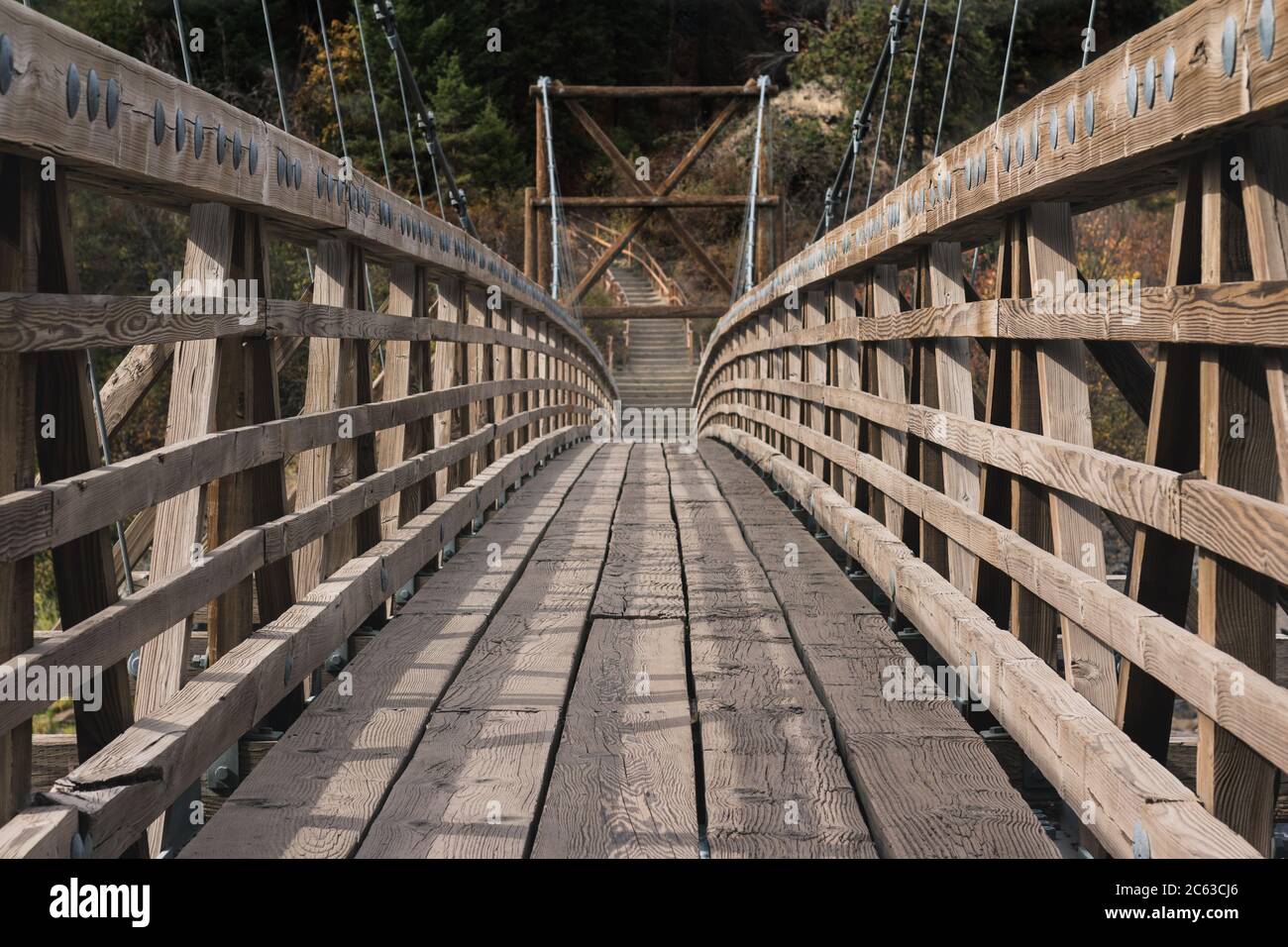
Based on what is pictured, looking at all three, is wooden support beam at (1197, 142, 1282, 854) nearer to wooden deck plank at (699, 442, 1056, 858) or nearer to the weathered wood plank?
wooden deck plank at (699, 442, 1056, 858)

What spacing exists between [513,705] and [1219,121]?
1.64 metres

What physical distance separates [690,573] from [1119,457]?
1909mm

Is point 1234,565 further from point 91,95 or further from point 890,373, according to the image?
point 890,373

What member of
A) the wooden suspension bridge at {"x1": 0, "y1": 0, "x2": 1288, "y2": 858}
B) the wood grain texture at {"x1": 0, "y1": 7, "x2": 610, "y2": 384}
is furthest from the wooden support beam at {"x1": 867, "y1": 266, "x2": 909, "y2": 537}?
the wood grain texture at {"x1": 0, "y1": 7, "x2": 610, "y2": 384}

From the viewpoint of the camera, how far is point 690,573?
158 inches

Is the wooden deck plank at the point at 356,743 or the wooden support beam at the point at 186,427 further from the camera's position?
the wooden support beam at the point at 186,427

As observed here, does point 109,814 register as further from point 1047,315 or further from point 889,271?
point 889,271

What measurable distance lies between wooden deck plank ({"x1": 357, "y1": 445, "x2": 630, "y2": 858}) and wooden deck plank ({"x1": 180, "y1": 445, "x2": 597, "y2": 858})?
37 mm

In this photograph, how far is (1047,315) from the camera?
87.6 inches

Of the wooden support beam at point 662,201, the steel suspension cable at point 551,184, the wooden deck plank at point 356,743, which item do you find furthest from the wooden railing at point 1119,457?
the wooden support beam at point 662,201

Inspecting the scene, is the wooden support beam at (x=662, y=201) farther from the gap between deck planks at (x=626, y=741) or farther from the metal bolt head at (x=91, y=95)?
the metal bolt head at (x=91, y=95)

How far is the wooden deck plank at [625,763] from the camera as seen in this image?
193cm

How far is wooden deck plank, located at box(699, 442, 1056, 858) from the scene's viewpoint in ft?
6.27

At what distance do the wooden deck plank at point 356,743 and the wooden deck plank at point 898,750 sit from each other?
30.3 inches
